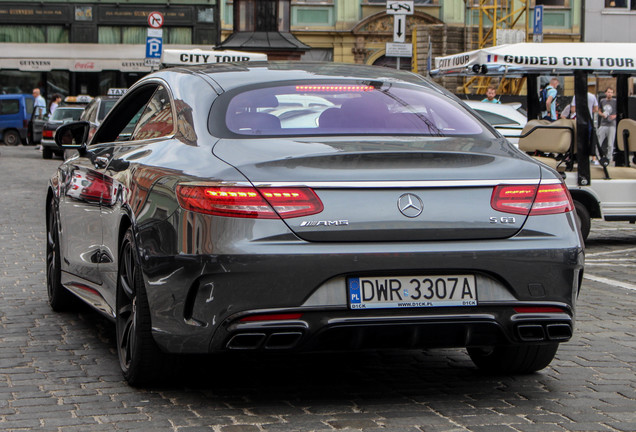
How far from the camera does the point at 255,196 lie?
463 cm

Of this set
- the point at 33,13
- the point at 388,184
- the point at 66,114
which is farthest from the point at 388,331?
the point at 33,13

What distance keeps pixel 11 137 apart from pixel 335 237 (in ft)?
128

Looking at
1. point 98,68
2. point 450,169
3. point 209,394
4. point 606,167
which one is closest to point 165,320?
point 209,394

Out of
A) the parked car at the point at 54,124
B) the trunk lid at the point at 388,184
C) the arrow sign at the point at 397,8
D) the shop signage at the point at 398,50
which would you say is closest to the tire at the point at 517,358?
the trunk lid at the point at 388,184

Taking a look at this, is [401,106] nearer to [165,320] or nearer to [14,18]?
[165,320]

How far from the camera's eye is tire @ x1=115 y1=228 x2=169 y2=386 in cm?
519

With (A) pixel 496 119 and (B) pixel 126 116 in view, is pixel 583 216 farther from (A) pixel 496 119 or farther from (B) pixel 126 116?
(B) pixel 126 116

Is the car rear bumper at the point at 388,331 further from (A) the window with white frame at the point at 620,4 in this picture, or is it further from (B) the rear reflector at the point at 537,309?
(A) the window with white frame at the point at 620,4

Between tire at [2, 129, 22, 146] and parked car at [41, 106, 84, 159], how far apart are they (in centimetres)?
831

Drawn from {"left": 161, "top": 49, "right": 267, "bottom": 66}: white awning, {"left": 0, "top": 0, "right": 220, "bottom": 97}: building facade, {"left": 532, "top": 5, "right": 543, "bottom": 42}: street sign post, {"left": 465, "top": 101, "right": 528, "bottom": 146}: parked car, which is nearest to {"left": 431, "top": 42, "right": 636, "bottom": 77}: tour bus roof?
{"left": 465, "top": 101, "right": 528, "bottom": 146}: parked car

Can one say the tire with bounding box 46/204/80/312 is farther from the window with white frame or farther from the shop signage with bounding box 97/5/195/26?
the window with white frame

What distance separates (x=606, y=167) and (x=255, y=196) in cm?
868

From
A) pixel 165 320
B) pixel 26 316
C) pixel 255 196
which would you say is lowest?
pixel 26 316

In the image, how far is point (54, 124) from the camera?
32.3 m
